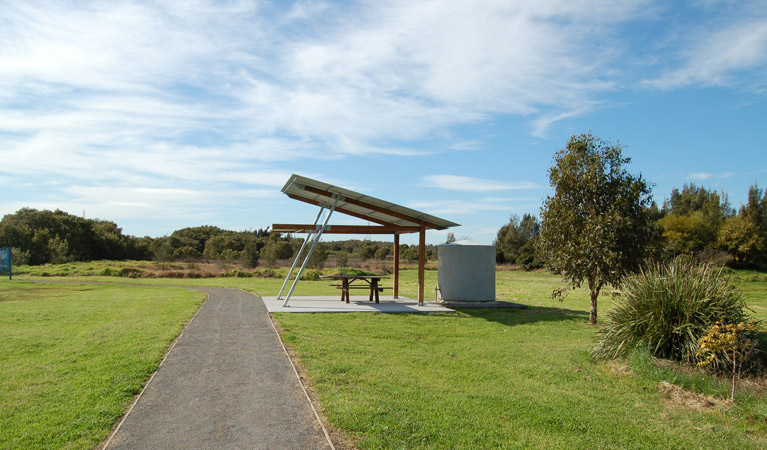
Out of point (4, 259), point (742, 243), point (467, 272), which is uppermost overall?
point (742, 243)

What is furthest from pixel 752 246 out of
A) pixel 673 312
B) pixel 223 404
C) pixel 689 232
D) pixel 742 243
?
pixel 223 404

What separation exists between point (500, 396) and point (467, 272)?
984 cm

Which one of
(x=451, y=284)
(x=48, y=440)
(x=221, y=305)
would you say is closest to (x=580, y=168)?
(x=451, y=284)

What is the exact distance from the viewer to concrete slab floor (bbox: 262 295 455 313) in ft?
44.0

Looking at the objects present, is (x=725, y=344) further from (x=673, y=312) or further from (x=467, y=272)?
(x=467, y=272)

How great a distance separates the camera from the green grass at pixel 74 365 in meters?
4.54

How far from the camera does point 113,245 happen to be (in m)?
54.7

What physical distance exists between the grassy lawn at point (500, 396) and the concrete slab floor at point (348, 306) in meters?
3.19

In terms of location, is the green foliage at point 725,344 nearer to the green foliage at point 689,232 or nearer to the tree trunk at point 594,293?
the tree trunk at point 594,293

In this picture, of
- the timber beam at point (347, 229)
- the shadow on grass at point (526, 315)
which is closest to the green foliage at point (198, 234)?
the timber beam at point (347, 229)

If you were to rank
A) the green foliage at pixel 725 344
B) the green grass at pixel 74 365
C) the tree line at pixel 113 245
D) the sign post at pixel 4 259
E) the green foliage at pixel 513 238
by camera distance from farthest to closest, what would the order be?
the green foliage at pixel 513 238, the tree line at pixel 113 245, the sign post at pixel 4 259, the green foliage at pixel 725 344, the green grass at pixel 74 365

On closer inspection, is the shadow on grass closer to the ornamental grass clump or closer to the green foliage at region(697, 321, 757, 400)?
the ornamental grass clump

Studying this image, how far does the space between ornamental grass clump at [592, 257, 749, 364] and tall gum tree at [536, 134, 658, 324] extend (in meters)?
3.17

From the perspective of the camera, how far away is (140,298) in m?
16.1
